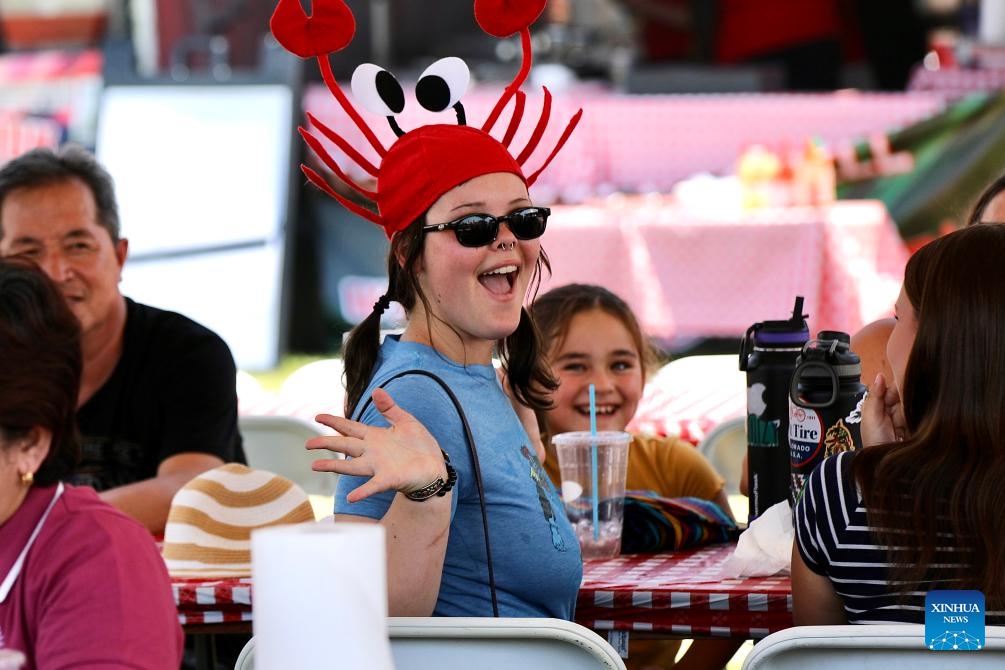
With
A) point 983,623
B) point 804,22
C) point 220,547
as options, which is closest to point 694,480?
point 220,547

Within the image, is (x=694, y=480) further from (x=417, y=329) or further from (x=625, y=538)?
(x=417, y=329)

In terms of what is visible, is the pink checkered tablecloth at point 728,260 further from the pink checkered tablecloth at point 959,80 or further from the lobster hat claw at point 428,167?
the lobster hat claw at point 428,167

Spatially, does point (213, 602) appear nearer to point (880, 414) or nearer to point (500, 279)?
point (500, 279)

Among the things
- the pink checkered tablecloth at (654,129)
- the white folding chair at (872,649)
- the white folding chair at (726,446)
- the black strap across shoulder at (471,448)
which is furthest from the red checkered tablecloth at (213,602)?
the pink checkered tablecloth at (654,129)

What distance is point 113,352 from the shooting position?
133 inches

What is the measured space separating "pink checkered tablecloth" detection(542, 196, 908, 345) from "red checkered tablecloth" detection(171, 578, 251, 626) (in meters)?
4.76

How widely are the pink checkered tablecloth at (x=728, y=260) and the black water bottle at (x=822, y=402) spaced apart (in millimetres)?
4506

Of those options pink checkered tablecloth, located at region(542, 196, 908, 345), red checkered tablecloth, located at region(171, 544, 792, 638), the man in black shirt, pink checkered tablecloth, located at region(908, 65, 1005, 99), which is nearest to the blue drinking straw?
red checkered tablecloth, located at region(171, 544, 792, 638)

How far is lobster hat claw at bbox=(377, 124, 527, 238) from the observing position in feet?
7.40

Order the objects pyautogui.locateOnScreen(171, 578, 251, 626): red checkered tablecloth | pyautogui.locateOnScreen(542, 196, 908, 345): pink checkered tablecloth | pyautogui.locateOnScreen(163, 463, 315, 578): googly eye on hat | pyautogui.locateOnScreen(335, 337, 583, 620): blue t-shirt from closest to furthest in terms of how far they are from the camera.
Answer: pyautogui.locateOnScreen(335, 337, 583, 620): blue t-shirt < pyautogui.locateOnScreen(171, 578, 251, 626): red checkered tablecloth < pyautogui.locateOnScreen(163, 463, 315, 578): googly eye on hat < pyautogui.locateOnScreen(542, 196, 908, 345): pink checkered tablecloth

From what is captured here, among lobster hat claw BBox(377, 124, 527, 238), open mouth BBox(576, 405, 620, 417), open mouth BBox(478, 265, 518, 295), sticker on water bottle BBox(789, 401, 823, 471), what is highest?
lobster hat claw BBox(377, 124, 527, 238)

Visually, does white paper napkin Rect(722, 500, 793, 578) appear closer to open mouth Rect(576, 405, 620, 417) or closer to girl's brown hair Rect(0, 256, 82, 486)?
open mouth Rect(576, 405, 620, 417)

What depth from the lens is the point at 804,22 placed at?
31.9ft

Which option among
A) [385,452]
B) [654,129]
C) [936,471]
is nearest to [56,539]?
[385,452]
